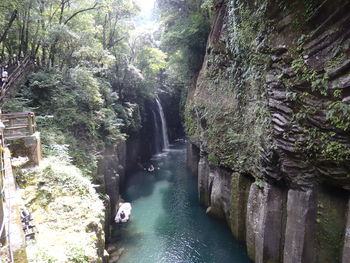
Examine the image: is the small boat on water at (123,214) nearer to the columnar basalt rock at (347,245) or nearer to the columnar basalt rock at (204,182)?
the columnar basalt rock at (204,182)

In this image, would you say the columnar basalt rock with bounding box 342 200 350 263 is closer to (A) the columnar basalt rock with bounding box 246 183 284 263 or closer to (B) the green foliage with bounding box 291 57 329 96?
(A) the columnar basalt rock with bounding box 246 183 284 263

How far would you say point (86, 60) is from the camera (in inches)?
658

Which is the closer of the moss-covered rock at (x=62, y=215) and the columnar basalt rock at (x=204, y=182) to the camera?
the moss-covered rock at (x=62, y=215)

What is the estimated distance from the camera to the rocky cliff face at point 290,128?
21.0ft

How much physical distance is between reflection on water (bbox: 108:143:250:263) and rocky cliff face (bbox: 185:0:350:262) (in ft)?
4.54

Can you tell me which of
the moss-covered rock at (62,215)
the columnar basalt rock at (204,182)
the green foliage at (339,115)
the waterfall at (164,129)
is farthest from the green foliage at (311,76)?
the waterfall at (164,129)

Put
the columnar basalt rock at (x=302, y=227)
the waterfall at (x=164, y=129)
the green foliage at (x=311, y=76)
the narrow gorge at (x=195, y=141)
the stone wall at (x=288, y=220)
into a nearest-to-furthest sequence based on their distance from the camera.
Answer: the narrow gorge at (x=195, y=141) < the green foliage at (x=311, y=76) < the stone wall at (x=288, y=220) < the columnar basalt rock at (x=302, y=227) < the waterfall at (x=164, y=129)

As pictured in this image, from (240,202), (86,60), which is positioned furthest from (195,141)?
(86,60)

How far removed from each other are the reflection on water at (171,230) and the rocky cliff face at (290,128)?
4.54 feet

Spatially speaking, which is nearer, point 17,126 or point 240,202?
point 17,126

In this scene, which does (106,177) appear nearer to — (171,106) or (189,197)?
(189,197)

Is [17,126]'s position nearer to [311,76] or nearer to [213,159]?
[213,159]

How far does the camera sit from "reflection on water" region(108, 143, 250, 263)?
11523 mm

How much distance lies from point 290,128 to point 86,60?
14.0 metres
